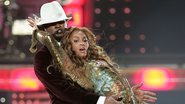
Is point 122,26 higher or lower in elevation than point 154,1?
lower

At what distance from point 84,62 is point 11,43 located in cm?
608

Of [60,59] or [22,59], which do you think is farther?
[22,59]

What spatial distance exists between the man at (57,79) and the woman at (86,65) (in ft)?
0.14

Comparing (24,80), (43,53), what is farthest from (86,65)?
(24,80)

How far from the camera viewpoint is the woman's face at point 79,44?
8.16 ft

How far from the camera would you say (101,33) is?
274 cm

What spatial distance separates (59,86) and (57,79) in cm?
4

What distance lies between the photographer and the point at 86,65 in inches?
98.0

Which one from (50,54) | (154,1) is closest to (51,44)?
(50,54)

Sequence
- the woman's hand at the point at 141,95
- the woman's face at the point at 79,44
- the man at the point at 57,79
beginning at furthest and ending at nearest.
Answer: the woman's hand at the point at 141,95 < the woman's face at the point at 79,44 < the man at the point at 57,79

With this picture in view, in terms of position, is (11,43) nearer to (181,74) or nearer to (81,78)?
(181,74)

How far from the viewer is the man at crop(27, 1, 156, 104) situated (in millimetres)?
2365

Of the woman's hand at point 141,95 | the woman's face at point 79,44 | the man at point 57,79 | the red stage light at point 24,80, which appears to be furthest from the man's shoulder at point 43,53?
the red stage light at point 24,80

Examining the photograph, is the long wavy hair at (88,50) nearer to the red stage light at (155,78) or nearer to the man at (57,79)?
the man at (57,79)
